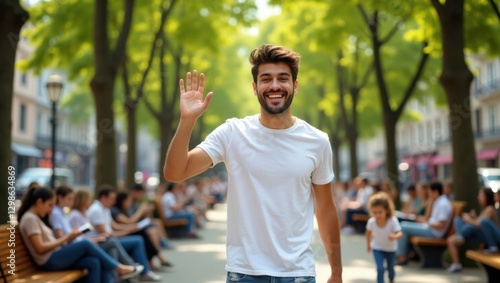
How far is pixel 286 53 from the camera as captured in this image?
318 cm

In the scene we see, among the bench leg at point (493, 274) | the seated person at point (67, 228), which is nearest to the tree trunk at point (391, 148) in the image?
the bench leg at point (493, 274)

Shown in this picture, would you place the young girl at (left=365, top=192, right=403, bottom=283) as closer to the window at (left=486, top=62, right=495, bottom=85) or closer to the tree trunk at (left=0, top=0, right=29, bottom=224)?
the tree trunk at (left=0, top=0, right=29, bottom=224)

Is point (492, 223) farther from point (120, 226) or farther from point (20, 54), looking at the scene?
point (20, 54)

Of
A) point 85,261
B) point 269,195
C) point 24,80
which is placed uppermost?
point 24,80

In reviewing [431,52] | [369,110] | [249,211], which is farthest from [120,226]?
[369,110]

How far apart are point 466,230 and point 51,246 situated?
6361mm

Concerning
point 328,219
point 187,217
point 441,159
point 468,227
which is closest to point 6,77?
point 328,219

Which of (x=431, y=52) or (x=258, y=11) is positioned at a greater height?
(x=258, y=11)

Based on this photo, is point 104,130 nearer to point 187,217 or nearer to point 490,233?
point 187,217

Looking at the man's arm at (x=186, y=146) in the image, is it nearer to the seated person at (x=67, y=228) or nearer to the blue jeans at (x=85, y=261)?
the blue jeans at (x=85, y=261)

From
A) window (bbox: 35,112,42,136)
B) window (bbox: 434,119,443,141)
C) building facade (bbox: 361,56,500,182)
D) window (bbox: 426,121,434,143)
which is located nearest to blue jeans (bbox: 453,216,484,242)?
building facade (bbox: 361,56,500,182)

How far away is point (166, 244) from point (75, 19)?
693 cm

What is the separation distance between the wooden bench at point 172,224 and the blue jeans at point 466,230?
25.5 ft

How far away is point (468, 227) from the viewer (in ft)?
33.2
